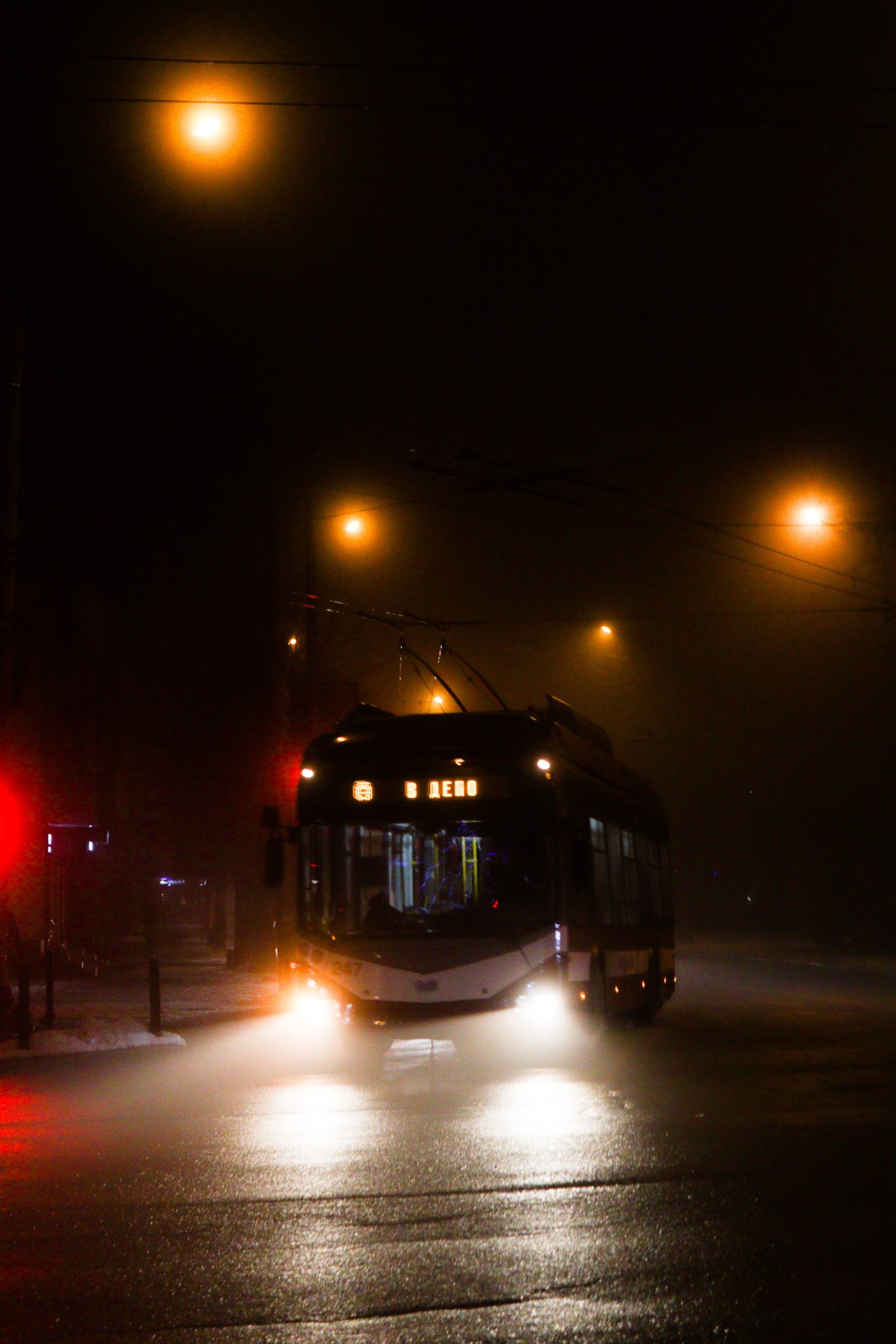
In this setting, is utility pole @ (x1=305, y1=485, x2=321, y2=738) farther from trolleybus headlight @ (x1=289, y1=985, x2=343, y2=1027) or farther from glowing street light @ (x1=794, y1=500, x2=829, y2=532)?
trolleybus headlight @ (x1=289, y1=985, x2=343, y2=1027)

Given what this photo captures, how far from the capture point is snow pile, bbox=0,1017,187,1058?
1639cm

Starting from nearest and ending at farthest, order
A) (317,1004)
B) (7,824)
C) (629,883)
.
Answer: (317,1004) → (7,824) → (629,883)

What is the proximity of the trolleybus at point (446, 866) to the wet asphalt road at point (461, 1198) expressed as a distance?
52 centimetres

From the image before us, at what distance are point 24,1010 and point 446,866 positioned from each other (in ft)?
17.2

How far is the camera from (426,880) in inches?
560

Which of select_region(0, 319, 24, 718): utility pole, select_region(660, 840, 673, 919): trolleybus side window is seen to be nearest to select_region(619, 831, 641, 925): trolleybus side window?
select_region(660, 840, 673, 919): trolleybus side window

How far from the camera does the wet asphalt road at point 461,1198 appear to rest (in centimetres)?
544

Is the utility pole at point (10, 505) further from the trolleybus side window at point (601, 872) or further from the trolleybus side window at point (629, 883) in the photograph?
the trolleybus side window at point (629, 883)

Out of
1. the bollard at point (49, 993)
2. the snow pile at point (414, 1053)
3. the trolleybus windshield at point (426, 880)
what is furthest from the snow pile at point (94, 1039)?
the trolleybus windshield at point (426, 880)

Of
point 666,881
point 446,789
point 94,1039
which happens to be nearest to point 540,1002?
point 446,789

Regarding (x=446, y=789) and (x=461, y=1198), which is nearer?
(x=461, y=1198)

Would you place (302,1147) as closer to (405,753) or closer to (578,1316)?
(578,1316)

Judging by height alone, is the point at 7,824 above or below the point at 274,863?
above

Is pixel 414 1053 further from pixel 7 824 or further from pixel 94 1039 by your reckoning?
pixel 7 824
